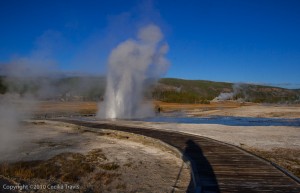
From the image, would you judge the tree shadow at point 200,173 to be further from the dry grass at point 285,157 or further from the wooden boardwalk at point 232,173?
the dry grass at point 285,157

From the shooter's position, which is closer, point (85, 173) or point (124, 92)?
point (85, 173)

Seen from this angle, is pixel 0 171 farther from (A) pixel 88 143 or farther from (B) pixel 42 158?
(A) pixel 88 143

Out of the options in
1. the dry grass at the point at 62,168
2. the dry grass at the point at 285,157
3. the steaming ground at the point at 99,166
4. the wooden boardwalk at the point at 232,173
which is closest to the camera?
the wooden boardwalk at the point at 232,173

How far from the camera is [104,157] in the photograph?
612 inches

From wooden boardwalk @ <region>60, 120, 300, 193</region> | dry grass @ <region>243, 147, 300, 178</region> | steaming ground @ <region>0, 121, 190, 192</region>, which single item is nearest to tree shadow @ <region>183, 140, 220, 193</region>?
wooden boardwalk @ <region>60, 120, 300, 193</region>

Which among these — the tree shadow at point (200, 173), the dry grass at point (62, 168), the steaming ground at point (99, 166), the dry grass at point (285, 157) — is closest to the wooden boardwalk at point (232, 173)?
the tree shadow at point (200, 173)

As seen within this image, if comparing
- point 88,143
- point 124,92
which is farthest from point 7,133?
point 124,92

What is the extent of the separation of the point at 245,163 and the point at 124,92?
1199 inches

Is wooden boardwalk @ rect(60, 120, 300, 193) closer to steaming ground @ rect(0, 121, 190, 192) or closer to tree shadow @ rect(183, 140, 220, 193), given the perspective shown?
tree shadow @ rect(183, 140, 220, 193)

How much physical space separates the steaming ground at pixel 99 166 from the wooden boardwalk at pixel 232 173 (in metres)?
0.70

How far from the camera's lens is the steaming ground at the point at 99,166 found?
10.9m

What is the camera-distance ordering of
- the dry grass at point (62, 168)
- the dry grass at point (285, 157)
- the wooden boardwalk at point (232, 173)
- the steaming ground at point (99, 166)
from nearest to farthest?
the wooden boardwalk at point (232, 173)
the steaming ground at point (99, 166)
the dry grass at point (62, 168)
the dry grass at point (285, 157)

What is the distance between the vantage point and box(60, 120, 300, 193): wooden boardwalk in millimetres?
8812

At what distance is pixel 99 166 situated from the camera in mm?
13586
